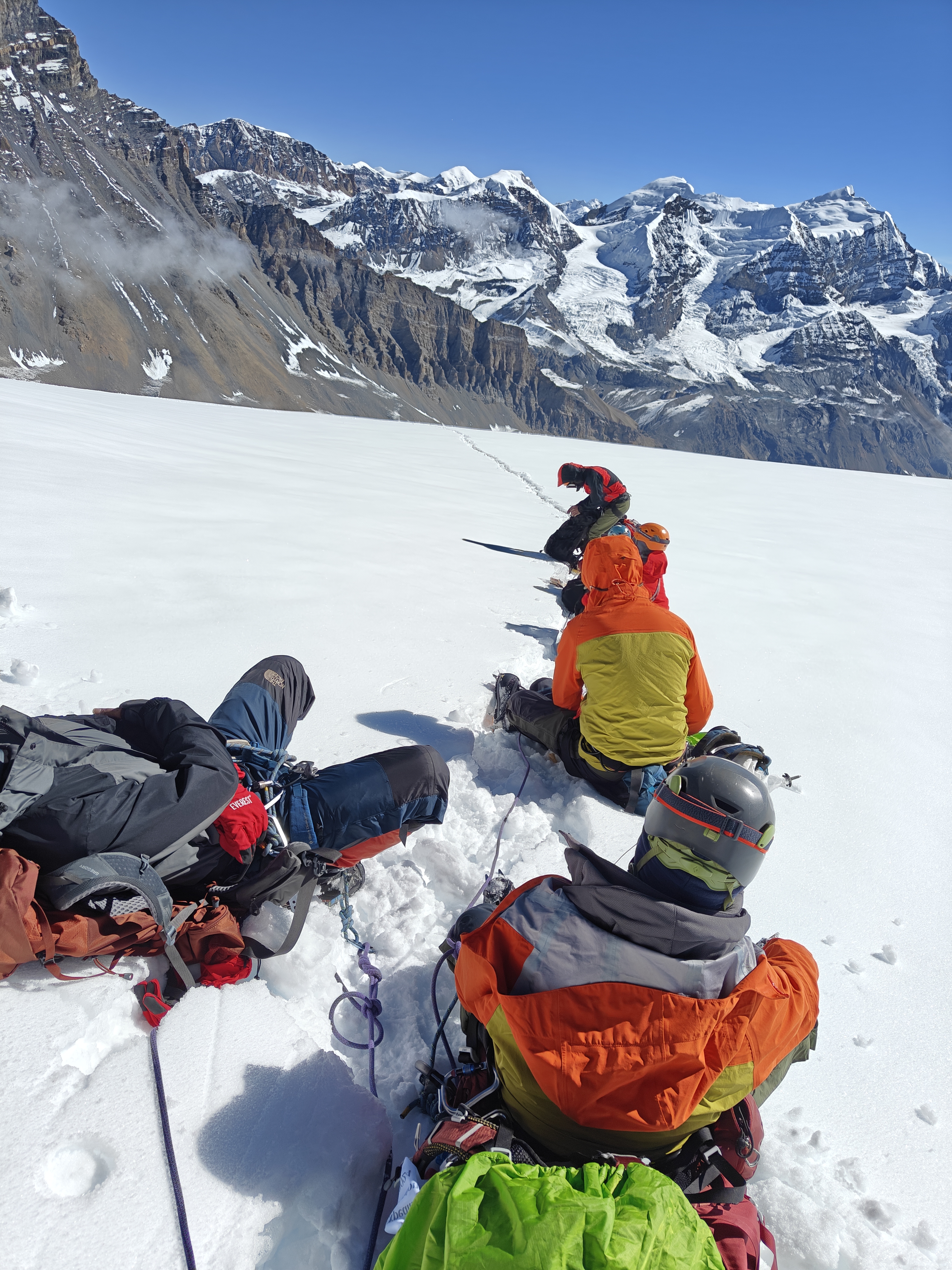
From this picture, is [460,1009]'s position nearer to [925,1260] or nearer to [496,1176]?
[496,1176]

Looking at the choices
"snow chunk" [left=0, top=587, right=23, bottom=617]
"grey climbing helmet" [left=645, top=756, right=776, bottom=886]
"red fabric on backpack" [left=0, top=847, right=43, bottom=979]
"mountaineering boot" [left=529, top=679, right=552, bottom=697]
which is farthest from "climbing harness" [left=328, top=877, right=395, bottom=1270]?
"snow chunk" [left=0, top=587, right=23, bottom=617]

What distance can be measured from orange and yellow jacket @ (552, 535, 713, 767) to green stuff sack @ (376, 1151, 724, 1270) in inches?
97.2

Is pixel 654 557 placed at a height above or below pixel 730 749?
above

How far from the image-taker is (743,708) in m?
5.25

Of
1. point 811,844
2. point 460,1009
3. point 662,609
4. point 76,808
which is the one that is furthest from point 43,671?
point 811,844

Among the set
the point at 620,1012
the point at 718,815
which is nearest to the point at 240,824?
the point at 620,1012

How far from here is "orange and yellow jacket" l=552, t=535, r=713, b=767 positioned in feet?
12.3

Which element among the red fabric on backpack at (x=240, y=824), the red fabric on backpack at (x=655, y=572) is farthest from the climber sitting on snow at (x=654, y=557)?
the red fabric on backpack at (x=240, y=824)

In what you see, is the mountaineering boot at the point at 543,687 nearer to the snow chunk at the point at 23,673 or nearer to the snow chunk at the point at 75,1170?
the snow chunk at the point at 23,673

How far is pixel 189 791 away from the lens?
2.37 metres

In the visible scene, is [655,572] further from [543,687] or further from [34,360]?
[34,360]

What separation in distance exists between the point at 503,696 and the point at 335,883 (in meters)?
1.92

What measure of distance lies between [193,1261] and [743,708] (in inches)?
181

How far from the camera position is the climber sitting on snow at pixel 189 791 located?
216 centimetres
